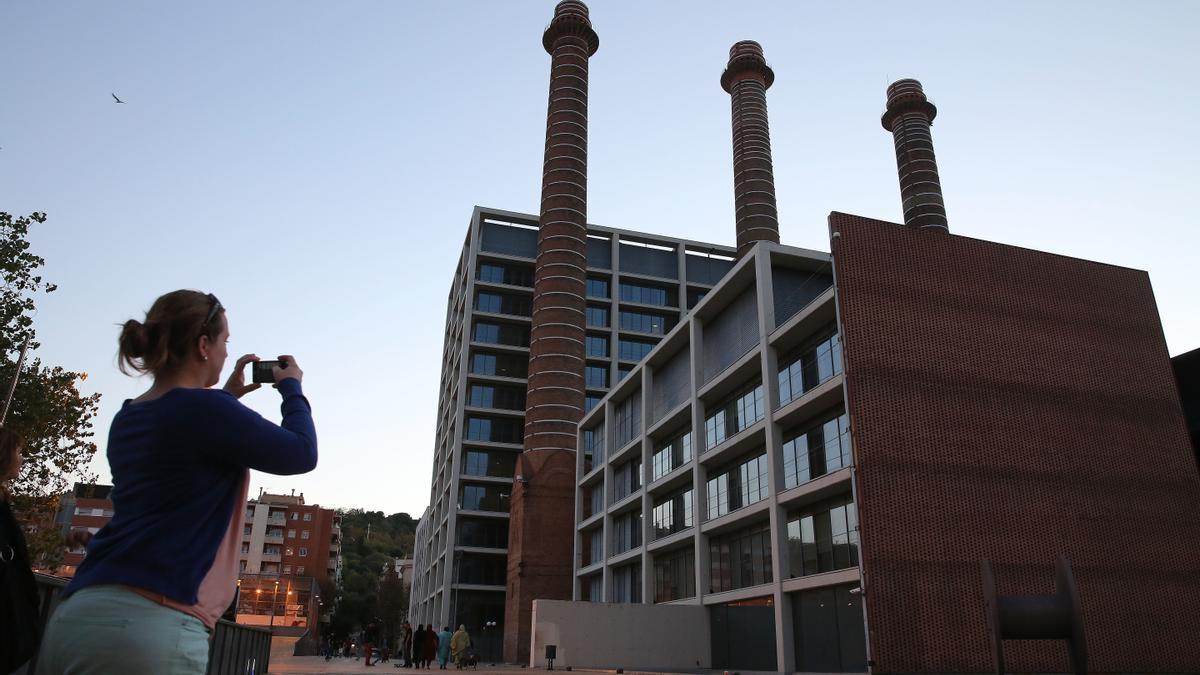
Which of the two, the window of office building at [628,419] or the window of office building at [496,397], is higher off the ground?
the window of office building at [496,397]

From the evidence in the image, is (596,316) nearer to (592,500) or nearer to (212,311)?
(592,500)

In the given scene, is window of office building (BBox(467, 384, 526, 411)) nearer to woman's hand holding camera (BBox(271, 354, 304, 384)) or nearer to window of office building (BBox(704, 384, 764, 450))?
window of office building (BBox(704, 384, 764, 450))

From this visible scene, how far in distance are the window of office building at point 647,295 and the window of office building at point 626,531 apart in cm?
2609

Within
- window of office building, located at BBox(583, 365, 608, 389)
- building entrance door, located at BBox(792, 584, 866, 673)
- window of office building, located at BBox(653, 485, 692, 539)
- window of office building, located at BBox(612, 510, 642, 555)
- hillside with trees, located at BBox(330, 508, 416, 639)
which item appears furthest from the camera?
hillside with trees, located at BBox(330, 508, 416, 639)

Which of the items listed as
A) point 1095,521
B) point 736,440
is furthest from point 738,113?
point 1095,521

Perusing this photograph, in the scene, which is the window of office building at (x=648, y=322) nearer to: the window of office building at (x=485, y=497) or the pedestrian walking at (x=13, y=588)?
the window of office building at (x=485, y=497)

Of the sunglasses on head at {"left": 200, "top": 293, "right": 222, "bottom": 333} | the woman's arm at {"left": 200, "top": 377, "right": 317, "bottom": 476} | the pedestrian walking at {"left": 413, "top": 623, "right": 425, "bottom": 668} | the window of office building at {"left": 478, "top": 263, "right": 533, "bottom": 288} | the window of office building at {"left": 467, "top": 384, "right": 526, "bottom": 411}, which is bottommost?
the pedestrian walking at {"left": 413, "top": 623, "right": 425, "bottom": 668}

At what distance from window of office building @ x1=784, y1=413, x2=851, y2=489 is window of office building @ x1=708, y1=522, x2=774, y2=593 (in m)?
2.95

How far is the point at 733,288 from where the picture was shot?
32.5 m

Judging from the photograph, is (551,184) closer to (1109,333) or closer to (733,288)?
(733,288)

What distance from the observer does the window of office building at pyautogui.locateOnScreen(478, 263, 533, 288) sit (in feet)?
206

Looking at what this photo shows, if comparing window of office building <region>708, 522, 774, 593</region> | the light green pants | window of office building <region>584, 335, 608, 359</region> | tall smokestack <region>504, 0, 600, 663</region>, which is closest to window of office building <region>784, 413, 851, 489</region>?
window of office building <region>708, 522, 774, 593</region>

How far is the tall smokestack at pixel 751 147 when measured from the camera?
53.1 m

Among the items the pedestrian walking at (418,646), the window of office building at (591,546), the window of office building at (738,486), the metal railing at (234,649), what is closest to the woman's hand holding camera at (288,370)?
the metal railing at (234,649)
